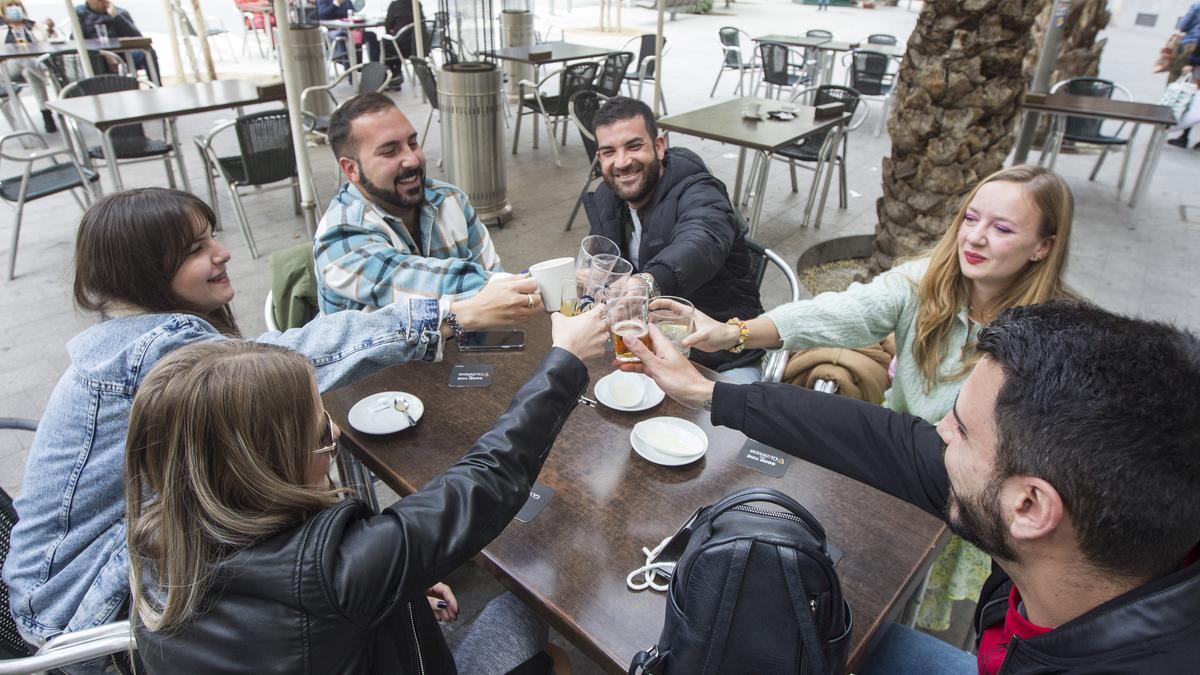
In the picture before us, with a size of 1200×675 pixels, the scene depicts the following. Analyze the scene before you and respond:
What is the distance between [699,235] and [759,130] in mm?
3043

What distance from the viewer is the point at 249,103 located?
551cm

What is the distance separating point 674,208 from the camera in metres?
2.77

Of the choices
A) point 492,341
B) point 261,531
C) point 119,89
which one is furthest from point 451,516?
point 119,89

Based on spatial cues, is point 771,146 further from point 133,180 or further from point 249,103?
point 133,180

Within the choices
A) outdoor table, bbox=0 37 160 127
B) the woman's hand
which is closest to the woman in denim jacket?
the woman's hand

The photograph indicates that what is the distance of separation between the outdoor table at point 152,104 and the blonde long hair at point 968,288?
5268 mm

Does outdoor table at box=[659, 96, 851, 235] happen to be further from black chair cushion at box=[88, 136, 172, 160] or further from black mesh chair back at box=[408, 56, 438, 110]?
black chair cushion at box=[88, 136, 172, 160]

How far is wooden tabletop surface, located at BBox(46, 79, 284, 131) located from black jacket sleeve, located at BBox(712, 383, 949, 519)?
5085mm

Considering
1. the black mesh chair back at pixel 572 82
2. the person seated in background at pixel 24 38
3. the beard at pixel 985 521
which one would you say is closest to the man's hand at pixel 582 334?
the beard at pixel 985 521

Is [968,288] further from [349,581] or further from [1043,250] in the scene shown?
[349,581]

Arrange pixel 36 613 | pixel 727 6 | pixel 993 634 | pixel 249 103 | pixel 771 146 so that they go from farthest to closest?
pixel 727 6, pixel 249 103, pixel 771 146, pixel 36 613, pixel 993 634

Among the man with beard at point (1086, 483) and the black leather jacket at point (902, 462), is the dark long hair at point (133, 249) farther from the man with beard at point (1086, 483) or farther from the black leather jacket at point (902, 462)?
the man with beard at point (1086, 483)

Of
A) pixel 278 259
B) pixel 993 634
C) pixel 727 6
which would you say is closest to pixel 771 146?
pixel 278 259

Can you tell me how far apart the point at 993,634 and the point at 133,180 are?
7703 millimetres
